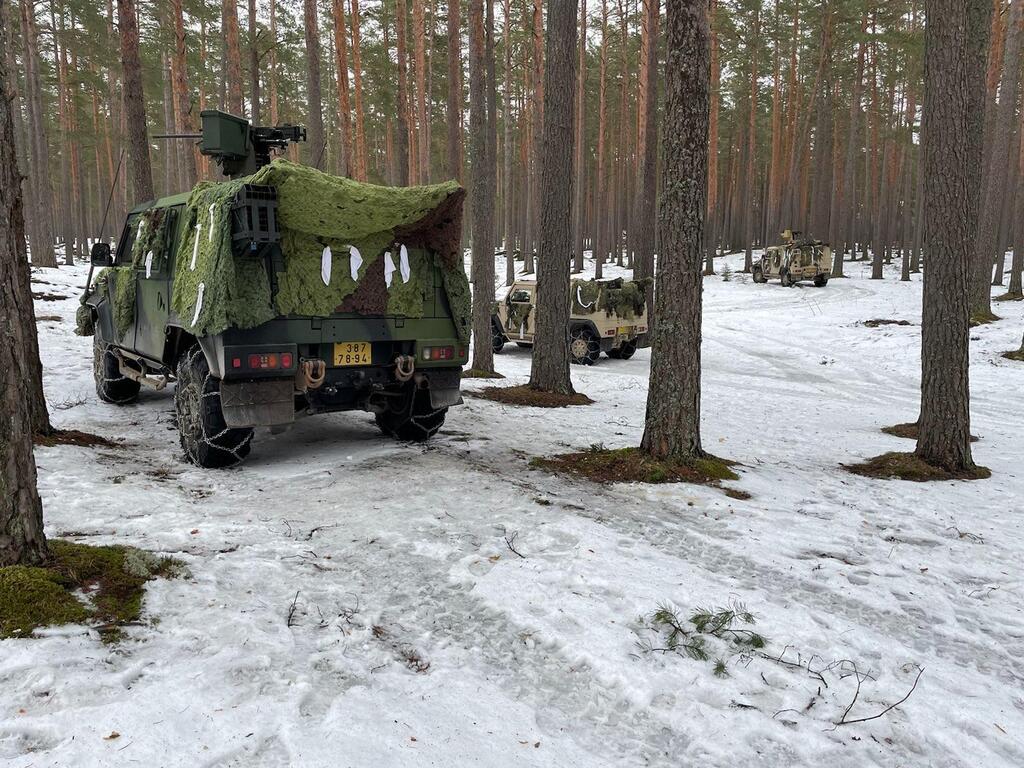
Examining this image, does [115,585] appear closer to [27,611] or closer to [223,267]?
[27,611]

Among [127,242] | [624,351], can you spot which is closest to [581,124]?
[624,351]

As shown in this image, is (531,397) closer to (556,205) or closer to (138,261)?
(556,205)

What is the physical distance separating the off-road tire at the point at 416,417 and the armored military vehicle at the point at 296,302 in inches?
0.6

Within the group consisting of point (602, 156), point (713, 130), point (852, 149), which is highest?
point (713, 130)

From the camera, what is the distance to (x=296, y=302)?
575 centimetres

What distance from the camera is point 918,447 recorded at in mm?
7168

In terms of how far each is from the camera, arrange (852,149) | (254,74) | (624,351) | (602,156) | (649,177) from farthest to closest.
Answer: (602,156) < (852,149) < (254,74) < (624,351) < (649,177)

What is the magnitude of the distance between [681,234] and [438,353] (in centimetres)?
250

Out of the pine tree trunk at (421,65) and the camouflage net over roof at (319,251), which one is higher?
the pine tree trunk at (421,65)

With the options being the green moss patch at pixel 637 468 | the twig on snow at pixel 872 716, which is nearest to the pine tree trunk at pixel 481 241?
the green moss patch at pixel 637 468

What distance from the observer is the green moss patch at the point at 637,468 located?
5.87 metres

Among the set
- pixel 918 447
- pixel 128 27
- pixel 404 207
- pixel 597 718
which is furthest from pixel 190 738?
pixel 128 27

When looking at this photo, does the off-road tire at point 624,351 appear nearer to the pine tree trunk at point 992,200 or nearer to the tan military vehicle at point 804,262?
the pine tree trunk at point 992,200

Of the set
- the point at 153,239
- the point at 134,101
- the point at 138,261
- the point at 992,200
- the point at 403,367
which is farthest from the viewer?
the point at 992,200
